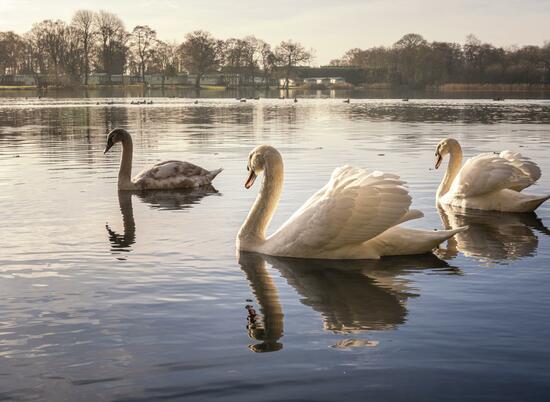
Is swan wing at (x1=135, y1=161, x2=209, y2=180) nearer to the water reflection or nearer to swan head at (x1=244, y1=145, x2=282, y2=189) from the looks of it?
the water reflection

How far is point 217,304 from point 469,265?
12.2ft

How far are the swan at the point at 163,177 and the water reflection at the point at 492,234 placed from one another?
20.6 feet

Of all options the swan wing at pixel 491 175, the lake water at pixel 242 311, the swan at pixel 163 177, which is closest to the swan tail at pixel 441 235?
the lake water at pixel 242 311

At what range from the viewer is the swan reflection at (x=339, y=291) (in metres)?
7.49

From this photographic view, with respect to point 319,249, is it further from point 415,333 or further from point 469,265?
point 415,333

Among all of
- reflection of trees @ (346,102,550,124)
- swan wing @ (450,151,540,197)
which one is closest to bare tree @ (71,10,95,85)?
A: reflection of trees @ (346,102,550,124)

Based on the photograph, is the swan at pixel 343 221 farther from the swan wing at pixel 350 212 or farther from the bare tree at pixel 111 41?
the bare tree at pixel 111 41

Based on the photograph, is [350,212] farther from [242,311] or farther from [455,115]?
[455,115]

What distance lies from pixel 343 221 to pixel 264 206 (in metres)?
1.62

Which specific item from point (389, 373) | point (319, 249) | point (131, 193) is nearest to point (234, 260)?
point (319, 249)

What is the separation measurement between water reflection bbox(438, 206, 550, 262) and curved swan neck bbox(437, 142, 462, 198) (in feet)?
2.34

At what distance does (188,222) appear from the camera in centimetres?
1366

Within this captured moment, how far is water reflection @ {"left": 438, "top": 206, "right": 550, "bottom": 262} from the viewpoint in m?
11.0

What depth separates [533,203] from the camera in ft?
45.9
